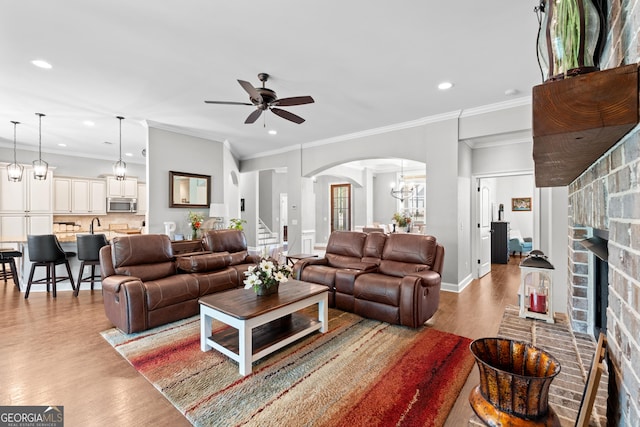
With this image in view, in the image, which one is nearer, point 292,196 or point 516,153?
point 516,153

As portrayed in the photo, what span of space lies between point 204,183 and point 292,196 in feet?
6.64

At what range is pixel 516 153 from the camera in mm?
5301

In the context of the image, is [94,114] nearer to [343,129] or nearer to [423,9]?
[343,129]

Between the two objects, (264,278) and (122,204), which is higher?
(122,204)

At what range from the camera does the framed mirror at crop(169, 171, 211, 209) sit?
579cm

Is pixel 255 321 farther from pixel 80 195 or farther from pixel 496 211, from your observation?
pixel 496 211

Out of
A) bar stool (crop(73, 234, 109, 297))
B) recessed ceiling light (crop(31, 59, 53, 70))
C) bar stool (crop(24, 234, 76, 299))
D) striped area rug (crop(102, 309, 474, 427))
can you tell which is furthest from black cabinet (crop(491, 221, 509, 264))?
bar stool (crop(24, 234, 76, 299))

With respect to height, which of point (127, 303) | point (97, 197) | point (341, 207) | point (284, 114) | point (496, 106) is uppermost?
point (496, 106)

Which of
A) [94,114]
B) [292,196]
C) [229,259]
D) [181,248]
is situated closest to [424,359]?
[229,259]

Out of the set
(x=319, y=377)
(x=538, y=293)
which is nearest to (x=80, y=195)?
(x=319, y=377)

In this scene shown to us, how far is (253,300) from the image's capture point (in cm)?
281

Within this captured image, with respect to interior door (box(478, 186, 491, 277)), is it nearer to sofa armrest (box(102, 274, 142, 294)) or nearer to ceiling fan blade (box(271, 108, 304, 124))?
ceiling fan blade (box(271, 108, 304, 124))

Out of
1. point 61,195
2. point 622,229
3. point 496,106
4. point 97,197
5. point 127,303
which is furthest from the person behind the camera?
point 97,197

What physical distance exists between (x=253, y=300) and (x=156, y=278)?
5.53ft
